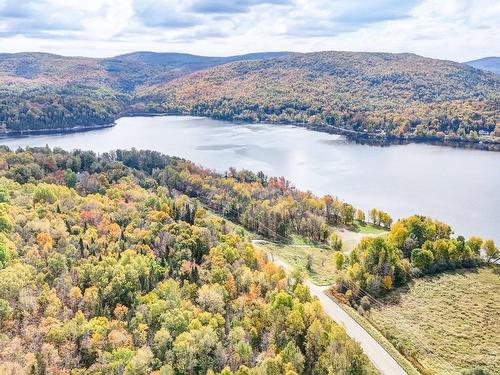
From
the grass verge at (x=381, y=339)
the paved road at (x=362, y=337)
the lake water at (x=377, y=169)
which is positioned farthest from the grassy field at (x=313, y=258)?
the lake water at (x=377, y=169)

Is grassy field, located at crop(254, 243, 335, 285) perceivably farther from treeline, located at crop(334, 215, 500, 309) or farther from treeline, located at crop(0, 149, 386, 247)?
treeline, located at crop(0, 149, 386, 247)

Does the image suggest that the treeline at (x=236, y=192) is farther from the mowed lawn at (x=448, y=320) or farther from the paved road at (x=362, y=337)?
the paved road at (x=362, y=337)

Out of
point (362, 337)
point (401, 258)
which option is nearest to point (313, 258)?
point (401, 258)

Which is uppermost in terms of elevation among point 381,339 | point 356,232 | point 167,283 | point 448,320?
point 167,283

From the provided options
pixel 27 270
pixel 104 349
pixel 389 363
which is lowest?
pixel 389 363

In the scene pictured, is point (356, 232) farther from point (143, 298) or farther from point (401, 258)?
point (143, 298)

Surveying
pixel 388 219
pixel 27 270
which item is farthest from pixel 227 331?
pixel 388 219

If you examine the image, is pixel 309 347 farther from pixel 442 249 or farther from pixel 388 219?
pixel 388 219

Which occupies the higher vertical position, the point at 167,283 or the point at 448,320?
the point at 167,283

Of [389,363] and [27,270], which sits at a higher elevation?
[27,270]
